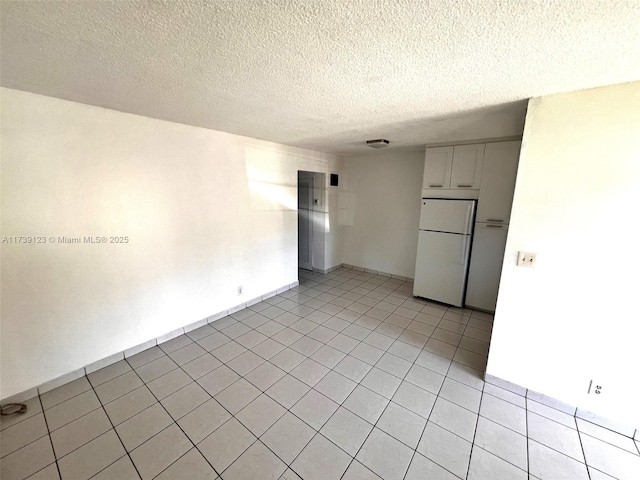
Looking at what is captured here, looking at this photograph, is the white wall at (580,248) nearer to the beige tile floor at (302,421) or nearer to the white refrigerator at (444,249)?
the beige tile floor at (302,421)

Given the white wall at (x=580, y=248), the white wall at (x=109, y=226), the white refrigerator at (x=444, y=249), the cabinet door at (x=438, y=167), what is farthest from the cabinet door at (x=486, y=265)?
the white wall at (x=109, y=226)

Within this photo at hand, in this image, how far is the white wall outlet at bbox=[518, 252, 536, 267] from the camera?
6.14ft

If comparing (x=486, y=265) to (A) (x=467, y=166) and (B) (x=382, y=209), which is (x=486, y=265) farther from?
(B) (x=382, y=209)

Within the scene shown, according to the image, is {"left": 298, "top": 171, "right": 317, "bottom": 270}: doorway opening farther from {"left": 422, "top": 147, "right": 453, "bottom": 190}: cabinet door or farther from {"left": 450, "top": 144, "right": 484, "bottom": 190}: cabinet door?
{"left": 450, "top": 144, "right": 484, "bottom": 190}: cabinet door

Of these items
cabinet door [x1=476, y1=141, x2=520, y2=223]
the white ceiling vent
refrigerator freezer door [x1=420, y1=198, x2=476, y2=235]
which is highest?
the white ceiling vent

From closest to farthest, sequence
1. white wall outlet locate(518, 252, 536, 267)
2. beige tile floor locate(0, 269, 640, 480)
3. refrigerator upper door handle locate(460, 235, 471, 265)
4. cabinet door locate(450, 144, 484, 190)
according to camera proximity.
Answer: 1. beige tile floor locate(0, 269, 640, 480)
2. white wall outlet locate(518, 252, 536, 267)
3. cabinet door locate(450, 144, 484, 190)
4. refrigerator upper door handle locate(460, 235, 471, 265)

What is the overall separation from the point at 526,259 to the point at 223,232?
9.62 ft

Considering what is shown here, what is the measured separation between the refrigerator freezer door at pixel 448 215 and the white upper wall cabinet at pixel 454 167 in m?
0.20

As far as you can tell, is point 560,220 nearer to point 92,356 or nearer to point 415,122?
point 415,122

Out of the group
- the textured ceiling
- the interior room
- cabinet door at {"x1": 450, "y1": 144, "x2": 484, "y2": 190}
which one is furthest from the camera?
cabinet door at {"x1": 450, "y1": 144, "x2": 484, "y2": 190}

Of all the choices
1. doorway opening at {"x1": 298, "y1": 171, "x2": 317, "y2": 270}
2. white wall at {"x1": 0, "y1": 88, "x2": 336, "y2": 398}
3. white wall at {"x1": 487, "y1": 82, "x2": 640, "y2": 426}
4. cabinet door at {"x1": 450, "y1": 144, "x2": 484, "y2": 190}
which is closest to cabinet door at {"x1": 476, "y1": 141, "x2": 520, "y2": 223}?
cabinet door at {"x1": 450, "y1": 144, "x2": 484, "y2": 190}

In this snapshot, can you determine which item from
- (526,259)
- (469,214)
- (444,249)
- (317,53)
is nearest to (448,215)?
(469,214)

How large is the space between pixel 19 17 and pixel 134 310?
7.10 feet

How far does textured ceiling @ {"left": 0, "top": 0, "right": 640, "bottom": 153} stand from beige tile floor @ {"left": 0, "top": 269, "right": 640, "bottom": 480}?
7.24ft
